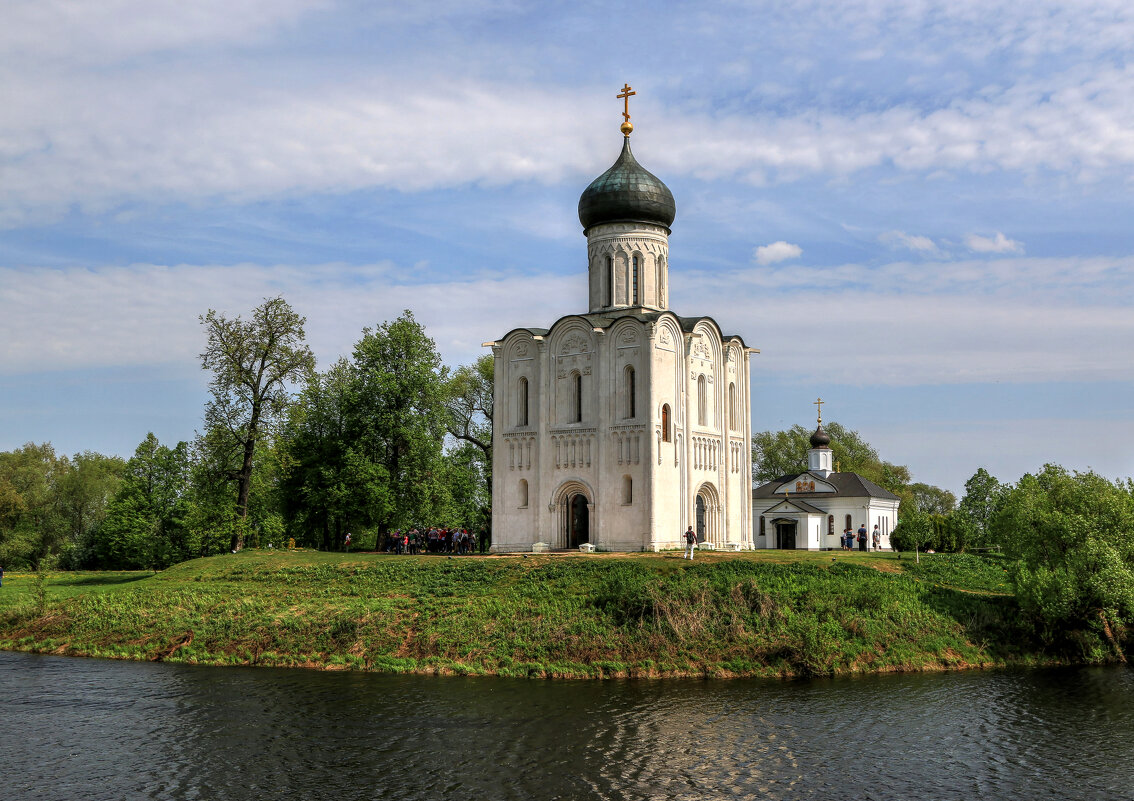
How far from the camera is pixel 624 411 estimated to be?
33.8 m

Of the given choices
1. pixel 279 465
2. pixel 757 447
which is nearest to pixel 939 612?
pixel 279 465

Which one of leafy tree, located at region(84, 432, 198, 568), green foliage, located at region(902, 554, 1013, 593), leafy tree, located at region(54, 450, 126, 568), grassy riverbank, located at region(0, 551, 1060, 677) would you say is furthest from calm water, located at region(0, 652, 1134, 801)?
leafy tree, located at region(54, 450, 126, 568)

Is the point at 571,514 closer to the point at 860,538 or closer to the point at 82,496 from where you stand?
the point at 860,538

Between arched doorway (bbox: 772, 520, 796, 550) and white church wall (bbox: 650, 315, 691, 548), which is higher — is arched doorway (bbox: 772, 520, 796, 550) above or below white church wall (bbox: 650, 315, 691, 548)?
below

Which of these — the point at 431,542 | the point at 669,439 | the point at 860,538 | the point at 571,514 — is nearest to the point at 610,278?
the point at 669,439

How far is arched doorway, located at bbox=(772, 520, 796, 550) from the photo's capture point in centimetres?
5331

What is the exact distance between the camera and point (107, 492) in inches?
2382

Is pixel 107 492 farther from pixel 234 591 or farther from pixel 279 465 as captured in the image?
pixel 234 591

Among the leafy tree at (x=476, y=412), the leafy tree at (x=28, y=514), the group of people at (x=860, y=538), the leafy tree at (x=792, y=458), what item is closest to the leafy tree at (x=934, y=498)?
the leafy tree at (x=792, y=458)

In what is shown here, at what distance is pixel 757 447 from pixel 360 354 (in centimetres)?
3936

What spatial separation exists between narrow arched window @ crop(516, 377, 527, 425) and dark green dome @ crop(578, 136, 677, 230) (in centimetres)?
621

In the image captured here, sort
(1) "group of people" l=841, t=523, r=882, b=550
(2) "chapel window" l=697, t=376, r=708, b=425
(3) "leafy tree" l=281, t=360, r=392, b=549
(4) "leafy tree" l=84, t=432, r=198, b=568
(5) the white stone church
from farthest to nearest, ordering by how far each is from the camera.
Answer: (1) "group of people" l=841, t=523, r=882, b=550 < (4) "leafy tree" l=84, t=432, r=198, b=568 < (3) "leafy tree" l=281, t=360, r=392, b=549 < (2) "chapel window" l=697, t=376, r=708, b=425 < (5) the white stone church

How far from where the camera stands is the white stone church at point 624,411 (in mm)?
33500

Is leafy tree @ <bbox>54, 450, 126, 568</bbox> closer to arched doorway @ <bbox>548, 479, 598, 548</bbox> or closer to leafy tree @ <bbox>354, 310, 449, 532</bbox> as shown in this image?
leafy tree @ <bbox>354, 310, 449, 532</bbox>
